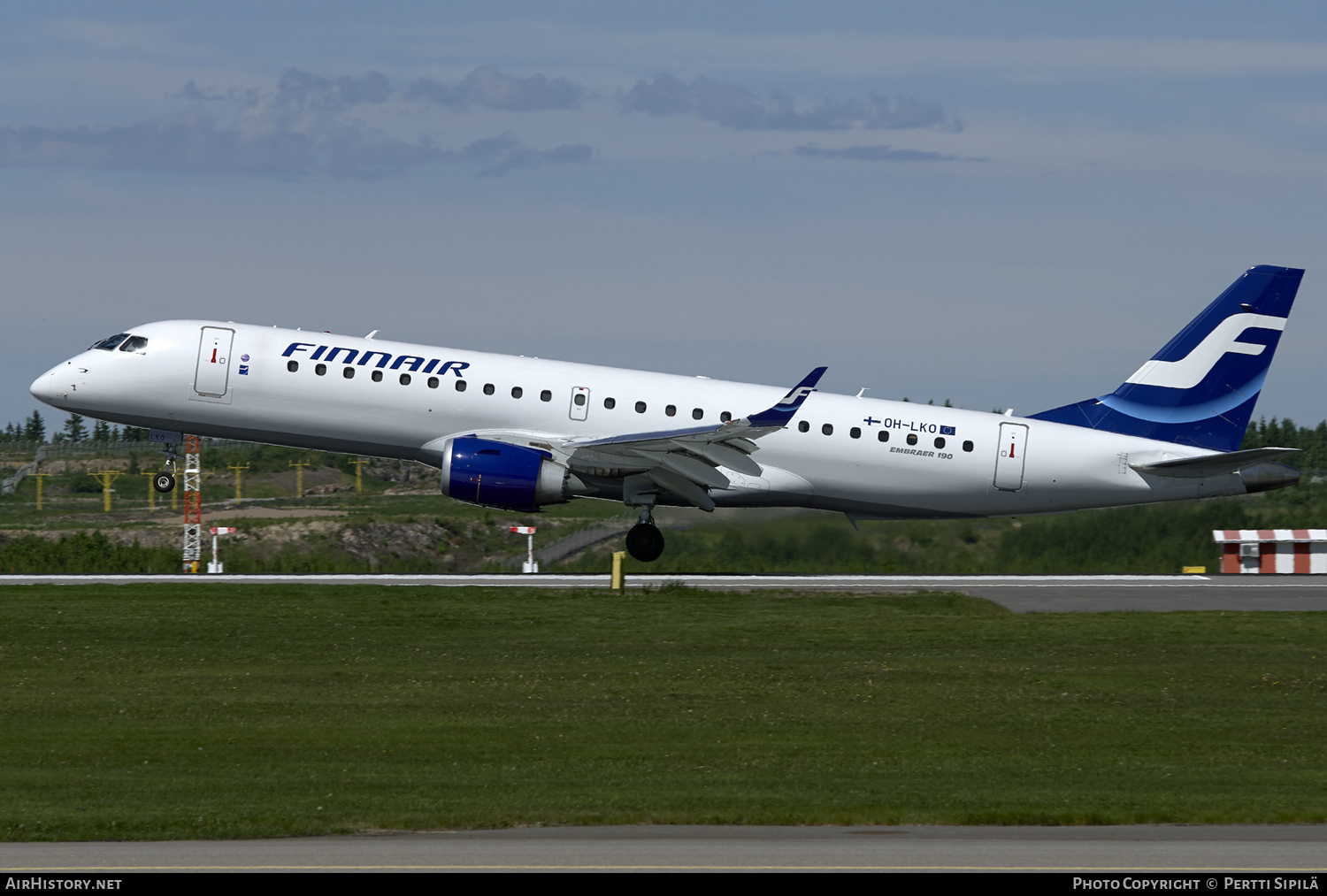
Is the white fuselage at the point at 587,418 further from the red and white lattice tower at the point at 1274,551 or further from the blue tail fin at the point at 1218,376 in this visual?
the red and white lattice tower at the point at 1274,551

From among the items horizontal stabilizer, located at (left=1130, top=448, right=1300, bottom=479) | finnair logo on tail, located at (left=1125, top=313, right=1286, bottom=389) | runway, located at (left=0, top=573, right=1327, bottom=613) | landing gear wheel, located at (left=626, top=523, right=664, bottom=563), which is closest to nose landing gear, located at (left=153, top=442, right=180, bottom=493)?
runway, located at (left=0, top=573, right=1327, bottom=613)

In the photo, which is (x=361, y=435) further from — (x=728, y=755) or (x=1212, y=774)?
(x=1212, y=774)

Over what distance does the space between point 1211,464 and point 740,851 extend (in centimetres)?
2418

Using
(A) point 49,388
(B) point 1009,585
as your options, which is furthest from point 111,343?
(B) point 1009,585

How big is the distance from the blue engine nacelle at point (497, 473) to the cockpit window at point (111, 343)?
749 centimetres

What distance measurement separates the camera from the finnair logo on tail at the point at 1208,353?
1280 inches

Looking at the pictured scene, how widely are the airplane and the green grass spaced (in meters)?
3.60

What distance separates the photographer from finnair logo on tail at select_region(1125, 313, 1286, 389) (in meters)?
32.5

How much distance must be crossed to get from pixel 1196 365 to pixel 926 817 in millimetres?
23945

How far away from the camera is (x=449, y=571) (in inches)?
1346

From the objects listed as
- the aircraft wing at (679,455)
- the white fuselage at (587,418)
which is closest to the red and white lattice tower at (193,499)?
Answer: the white fuselage at (587,418)

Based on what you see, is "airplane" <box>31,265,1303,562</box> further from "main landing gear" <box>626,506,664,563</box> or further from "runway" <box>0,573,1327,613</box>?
"runway" <box>0,573,1327,613</box>

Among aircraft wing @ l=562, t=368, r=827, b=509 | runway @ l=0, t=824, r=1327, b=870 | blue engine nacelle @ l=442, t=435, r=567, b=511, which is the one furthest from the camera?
blue engine nacelle @ l=442, t=435, r=567, b=511

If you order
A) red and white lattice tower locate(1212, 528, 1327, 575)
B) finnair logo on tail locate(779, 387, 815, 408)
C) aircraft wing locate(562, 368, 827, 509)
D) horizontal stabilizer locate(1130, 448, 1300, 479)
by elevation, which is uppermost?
finnair logo on tail locate(779, 387, 815, 408)
